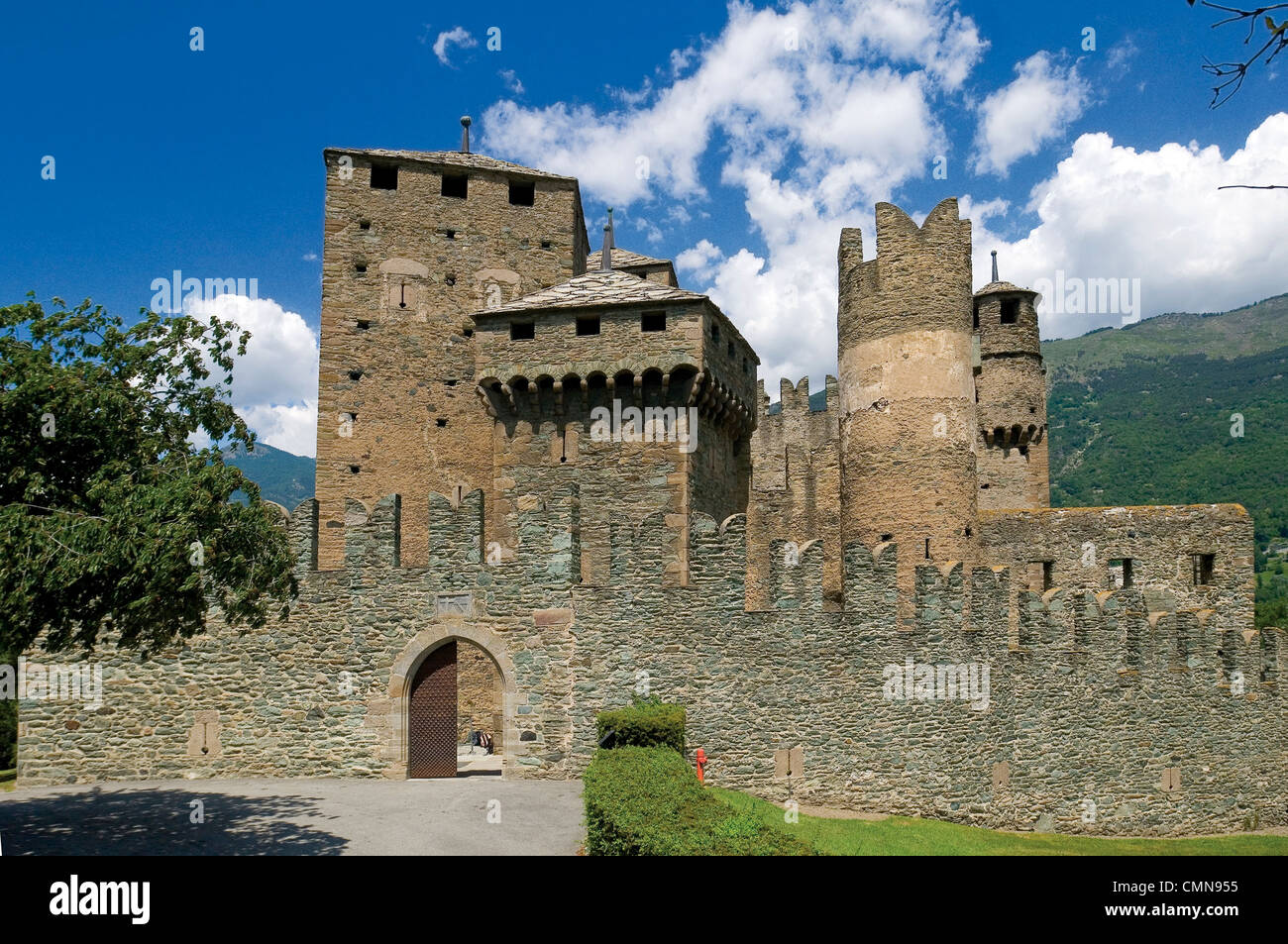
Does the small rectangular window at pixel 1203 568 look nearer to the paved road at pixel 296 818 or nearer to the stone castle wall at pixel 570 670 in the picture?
the stone castle wall at pixel 570 670

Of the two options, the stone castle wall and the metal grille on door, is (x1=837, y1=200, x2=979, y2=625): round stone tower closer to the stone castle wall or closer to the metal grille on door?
the stone castle wall

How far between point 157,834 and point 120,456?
4966mm

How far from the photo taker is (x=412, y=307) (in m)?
28.2

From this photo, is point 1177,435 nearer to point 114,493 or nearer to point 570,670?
point 570,670

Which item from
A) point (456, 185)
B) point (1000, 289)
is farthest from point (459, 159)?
point (1000, 289)

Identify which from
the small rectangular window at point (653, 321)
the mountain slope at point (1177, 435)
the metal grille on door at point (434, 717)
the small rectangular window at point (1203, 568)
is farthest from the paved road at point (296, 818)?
the mountain slope at point (1177, 435)

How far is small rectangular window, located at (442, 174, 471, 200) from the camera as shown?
2938cm

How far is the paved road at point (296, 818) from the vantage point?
463 inches

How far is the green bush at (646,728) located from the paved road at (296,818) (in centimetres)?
116

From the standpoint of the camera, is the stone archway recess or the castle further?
the castle

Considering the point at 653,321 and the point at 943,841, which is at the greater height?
the point at 653,321

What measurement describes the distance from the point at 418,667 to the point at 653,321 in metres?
10.9

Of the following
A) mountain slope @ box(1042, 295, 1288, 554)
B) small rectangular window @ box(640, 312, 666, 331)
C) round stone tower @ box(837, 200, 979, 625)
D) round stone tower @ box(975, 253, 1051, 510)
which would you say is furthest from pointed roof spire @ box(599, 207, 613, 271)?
mountain slope @ box(1042, 295, 1288, 554)

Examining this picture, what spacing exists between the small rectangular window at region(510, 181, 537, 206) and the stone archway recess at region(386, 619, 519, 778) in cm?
1738
